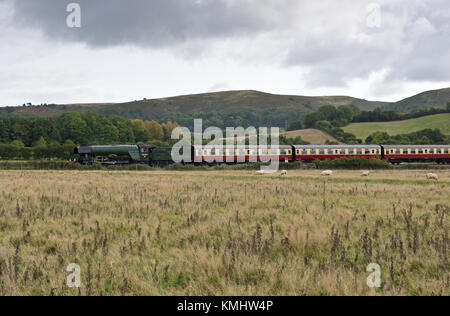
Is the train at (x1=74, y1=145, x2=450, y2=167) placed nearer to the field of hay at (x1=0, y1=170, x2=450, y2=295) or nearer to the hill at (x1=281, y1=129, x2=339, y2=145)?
the field of hay at (x1=0, y1=170, x2=450, y2=295)

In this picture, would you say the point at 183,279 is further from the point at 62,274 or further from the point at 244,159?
the point at 244,159

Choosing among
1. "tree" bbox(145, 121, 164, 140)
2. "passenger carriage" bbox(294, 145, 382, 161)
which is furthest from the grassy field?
"tree" bbox(145, 121, 164, 140)

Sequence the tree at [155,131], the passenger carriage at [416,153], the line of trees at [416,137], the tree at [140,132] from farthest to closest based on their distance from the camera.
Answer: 1. the tree at [155,131]
2. the tree at [140,132]
3. the line of trees at [416,137]
4. the passenger carriage at [416,153]

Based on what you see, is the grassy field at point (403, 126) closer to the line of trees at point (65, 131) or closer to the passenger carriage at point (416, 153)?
the passenger carriage at point (416, 153)

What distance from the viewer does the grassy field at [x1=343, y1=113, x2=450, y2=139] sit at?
402ft

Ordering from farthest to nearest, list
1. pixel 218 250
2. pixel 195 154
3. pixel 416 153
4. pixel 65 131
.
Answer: pixel 65 131
pixel 416 153
pixel 195 154
pixel 218 250

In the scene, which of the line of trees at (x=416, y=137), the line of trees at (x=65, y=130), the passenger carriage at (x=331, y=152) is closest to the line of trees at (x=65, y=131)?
the line of trees at (x=65, y=130)

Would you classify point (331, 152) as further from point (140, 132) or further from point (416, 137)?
point (140, 132)

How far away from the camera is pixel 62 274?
6.43m

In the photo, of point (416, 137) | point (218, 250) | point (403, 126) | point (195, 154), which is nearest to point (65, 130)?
point (195, 154)

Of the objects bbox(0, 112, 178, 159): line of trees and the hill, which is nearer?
bbox(0, 112, 178, 159): line of trees

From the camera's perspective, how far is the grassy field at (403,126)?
402 feet

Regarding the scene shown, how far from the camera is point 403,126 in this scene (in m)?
133
